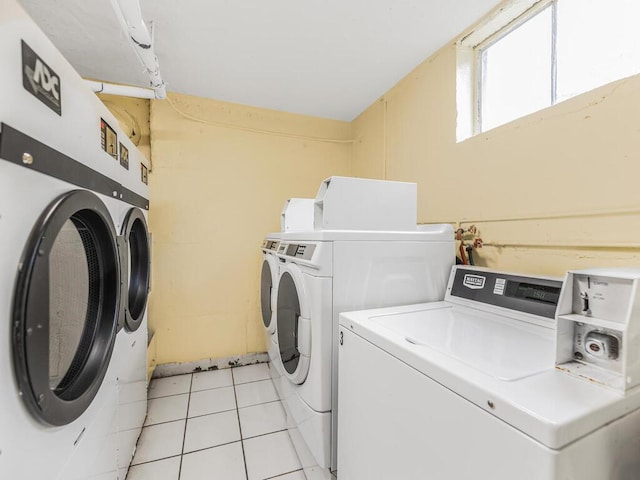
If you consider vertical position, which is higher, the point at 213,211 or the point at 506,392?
the point at 213,211

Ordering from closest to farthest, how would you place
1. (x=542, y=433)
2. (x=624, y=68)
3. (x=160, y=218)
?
(x=542, y=433) → (x=624, y=68) → (x=160, y=218)

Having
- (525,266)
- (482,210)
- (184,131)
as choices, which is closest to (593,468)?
(525,266)

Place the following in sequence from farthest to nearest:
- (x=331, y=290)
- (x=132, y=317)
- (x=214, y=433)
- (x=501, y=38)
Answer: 1. (x=214, y=433)
2. (x=501, y=38)
3. (x=132, y=317)
4. (x=331, y=290)

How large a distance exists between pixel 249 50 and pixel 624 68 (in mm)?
2000

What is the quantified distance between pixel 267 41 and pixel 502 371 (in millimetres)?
2162

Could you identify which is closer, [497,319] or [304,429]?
[497,319]

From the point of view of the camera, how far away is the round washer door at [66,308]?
611 mm

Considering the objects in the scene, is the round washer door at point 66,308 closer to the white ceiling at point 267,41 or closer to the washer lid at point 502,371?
the washer lid at point 502,371

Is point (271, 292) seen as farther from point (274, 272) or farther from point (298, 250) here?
point (298, 250)

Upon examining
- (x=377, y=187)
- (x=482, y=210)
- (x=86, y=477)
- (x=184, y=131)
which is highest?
(x=184, y=131)

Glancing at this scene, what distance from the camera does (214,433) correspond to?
1751 mm

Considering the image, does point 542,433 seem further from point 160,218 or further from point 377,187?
point 160,218

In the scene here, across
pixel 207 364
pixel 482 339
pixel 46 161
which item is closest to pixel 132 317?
pixel 46 161

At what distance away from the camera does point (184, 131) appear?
8.26 ft
